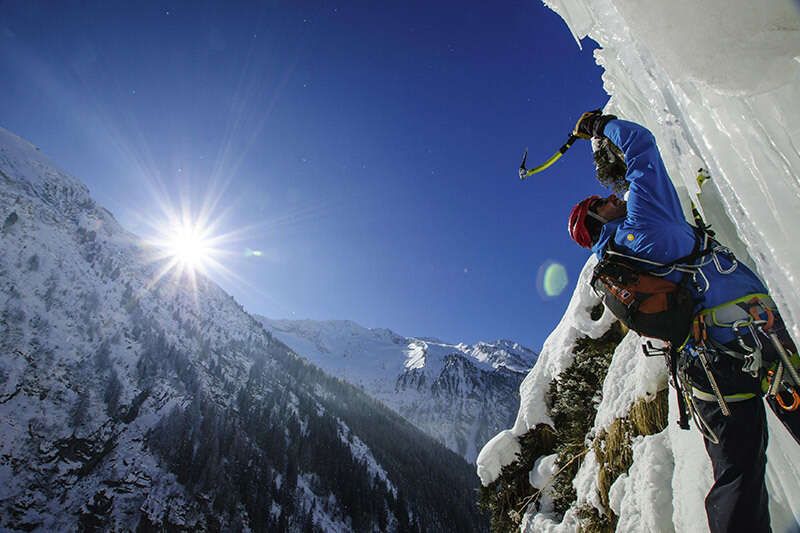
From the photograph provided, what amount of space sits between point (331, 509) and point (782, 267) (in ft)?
366

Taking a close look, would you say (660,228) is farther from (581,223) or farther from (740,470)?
(740,470)

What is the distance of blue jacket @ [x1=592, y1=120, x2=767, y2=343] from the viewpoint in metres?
2.73

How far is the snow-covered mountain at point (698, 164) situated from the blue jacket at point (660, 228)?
0.18 meters

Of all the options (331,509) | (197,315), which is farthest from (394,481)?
(197,315)

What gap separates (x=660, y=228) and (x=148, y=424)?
116356 millimetres

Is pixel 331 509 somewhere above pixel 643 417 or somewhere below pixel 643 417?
below

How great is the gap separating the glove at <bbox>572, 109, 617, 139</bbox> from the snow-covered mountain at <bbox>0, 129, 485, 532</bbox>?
98.8 m

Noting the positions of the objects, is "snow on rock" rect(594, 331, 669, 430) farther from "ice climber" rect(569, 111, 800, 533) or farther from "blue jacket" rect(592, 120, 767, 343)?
"blue jacket" rect(592, 120, 767, 343)

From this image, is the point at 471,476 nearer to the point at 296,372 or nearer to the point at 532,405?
the point at 296,372

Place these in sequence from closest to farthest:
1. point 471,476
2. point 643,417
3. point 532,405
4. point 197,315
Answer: point 643,417 → point 532,405 → point 471,476 → point 197,315

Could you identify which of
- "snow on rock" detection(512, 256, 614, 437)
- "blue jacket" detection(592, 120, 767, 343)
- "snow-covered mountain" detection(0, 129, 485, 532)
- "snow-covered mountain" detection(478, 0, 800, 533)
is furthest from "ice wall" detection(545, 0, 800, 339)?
"snow-covered mountain" detection(0, 129, 485, 532)

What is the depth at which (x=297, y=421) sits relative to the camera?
12144 cm

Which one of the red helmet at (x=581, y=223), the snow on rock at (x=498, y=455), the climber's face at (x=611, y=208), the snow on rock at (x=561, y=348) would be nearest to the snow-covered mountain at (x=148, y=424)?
the snow on rock at (x=498, y=455)

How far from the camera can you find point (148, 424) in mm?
94875
